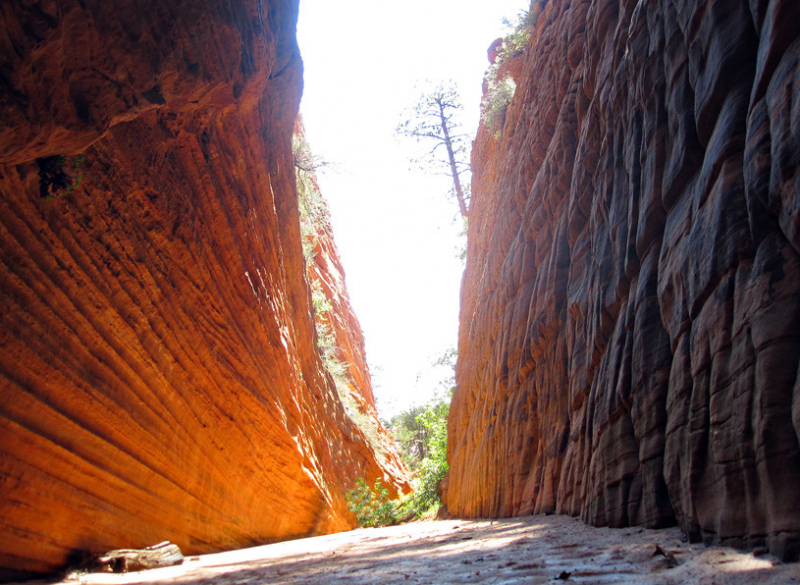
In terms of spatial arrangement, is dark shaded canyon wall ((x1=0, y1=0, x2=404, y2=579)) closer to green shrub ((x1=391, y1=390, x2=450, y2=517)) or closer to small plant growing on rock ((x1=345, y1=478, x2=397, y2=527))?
small plant growing on rock ((x1=345, y1=478, x2=397, y2=527))

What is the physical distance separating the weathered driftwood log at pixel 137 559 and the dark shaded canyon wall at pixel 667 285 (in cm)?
448

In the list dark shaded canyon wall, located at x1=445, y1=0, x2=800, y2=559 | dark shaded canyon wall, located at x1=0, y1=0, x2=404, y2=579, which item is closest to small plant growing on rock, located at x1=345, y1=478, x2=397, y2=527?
dark shaded canyon wall, located at x1=0, y1=0, x2=404, y2=579

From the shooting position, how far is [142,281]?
6.41 m

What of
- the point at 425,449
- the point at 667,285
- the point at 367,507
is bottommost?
the point at 367,507

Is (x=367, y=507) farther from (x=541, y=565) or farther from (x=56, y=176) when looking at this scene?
(x=541, y=565)

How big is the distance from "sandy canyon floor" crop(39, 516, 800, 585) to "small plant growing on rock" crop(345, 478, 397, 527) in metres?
9.46

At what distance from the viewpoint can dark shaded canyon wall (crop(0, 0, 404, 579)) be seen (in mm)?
4250

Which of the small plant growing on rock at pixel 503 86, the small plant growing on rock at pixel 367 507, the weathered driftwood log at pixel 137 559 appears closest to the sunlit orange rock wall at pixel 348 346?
the small plant growing on rock at pixel 367 507

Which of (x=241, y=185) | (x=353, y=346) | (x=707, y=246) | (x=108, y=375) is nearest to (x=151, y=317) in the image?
(x=108, y=375)

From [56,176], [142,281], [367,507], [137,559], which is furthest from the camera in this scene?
[367,507]

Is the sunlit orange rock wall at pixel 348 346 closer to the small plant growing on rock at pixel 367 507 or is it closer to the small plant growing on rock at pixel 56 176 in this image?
the small plant growing on rock at pixel 367 507

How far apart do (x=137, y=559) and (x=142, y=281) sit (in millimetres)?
3129

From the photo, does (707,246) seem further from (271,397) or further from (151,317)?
(271,397)

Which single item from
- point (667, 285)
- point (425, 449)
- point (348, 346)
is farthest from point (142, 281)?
point (425, 449)
